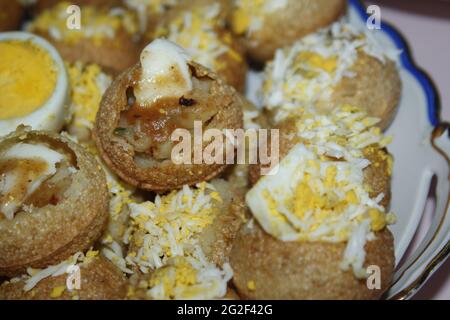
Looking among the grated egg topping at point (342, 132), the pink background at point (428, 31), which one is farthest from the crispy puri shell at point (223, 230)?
the pink background at point (428, 31)

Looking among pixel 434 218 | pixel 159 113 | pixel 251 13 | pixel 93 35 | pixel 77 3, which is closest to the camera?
pixel 159 113

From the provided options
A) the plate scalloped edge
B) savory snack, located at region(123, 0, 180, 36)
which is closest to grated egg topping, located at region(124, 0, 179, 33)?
savory snack, located at region(123, 0, 180, 36)

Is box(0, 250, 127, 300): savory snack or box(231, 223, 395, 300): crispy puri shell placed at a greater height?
box(231, 223, 395, 300): crispy puri shell

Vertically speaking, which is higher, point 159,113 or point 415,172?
point 159,113

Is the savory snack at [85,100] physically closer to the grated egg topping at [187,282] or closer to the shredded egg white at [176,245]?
the shredded egg white at [176,245]

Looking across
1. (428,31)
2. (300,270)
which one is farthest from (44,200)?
(428,31)

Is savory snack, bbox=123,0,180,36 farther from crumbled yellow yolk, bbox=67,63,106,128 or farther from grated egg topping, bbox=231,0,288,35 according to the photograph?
crumbled yellow yolk, bbox=67,63,106,128

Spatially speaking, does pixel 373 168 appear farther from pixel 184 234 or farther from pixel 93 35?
pixel 93 35

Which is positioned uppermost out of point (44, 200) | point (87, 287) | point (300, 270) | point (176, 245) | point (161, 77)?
point (161, 77)
